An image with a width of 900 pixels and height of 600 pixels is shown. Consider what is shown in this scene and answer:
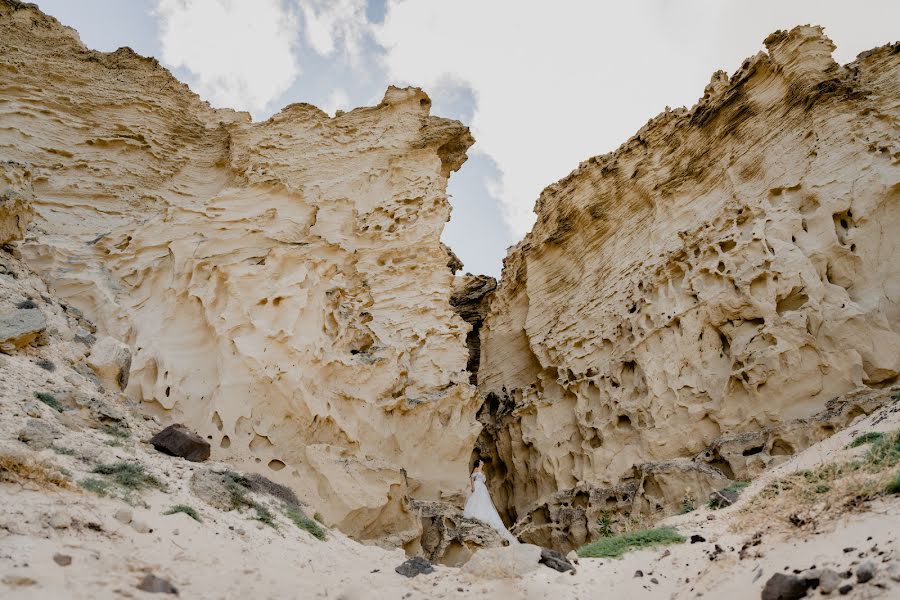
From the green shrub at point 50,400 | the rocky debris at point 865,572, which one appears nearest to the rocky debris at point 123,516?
the green shrub at point 50,400

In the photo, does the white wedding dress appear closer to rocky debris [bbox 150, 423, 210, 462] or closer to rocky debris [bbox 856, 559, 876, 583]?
rocky debris [bbox 150, 423, 210, 462]

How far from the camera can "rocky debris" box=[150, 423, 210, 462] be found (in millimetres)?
7988

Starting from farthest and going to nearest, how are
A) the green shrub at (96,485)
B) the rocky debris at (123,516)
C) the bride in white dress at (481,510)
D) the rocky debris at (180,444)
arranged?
the bride in white dress at (481,510)
the rocky debris at (180,444)
the green shrub at (96,485)
the rocky debris at (123,516)

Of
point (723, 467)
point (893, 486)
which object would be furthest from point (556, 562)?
point (723, 467)

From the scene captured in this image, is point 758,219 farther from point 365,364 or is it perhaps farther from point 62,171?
point 62,171

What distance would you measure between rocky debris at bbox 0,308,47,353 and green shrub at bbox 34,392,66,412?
117cm

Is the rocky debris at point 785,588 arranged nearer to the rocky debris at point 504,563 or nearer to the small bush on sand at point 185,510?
the rocky debris at point 504,563

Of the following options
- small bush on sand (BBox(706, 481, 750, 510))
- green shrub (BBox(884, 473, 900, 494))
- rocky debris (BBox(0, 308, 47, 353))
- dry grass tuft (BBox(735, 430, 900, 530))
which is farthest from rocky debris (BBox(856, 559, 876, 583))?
rocky debris (BBox(0, 308, 47, 353))

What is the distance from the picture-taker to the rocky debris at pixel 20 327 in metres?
7.73

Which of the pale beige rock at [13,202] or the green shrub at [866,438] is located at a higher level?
the pale beige rock at [13,202]

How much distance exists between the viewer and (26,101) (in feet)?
48.9

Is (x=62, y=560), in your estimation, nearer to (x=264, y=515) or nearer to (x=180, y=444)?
(x=264, y=515)

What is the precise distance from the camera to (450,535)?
35.7 feet

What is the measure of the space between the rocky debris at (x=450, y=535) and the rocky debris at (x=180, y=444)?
15.2 feet
